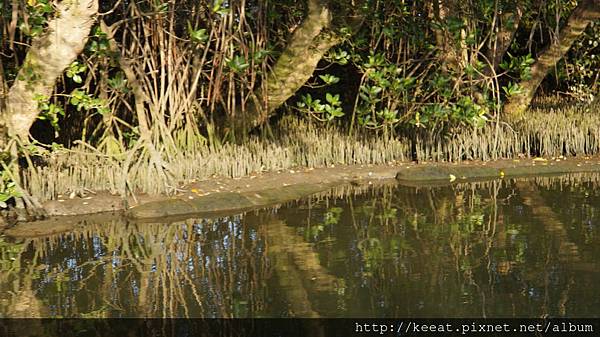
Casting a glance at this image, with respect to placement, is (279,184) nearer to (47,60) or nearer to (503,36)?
(47,60)

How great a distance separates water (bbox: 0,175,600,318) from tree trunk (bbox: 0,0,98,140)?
127 centimetres

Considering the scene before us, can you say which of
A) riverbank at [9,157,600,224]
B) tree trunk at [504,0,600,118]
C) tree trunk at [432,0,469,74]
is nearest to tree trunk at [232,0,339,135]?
riverbank at [9,157,600,224]

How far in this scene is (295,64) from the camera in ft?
31.3

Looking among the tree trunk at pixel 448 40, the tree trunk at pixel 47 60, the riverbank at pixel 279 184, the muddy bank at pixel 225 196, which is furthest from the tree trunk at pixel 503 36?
the tree trunk at pixel 47 60

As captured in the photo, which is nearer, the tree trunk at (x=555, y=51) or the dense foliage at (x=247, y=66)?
the dense foliage at (x=247, y=66)

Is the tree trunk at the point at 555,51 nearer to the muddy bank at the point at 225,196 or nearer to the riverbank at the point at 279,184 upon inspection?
→ the riverbank at the point at 279,184

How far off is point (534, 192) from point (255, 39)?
11.6ft

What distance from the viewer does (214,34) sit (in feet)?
30.5

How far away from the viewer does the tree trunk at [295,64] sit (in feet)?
30.0

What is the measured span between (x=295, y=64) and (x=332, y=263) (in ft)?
12.8

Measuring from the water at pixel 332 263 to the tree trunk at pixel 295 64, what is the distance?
188 centimetres

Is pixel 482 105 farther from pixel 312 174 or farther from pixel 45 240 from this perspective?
pixel 45 240

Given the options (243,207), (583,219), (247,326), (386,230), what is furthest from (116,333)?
(583,219)

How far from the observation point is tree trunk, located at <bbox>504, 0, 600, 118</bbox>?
1079 cm
